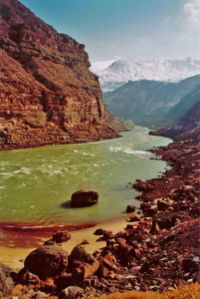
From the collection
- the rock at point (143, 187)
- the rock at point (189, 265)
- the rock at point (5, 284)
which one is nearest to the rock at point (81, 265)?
the rock at point (5, 284)

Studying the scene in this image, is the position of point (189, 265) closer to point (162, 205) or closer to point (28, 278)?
point (28, 278)

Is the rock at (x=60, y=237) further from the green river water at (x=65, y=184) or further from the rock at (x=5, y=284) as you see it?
the rock at (x=5, y=284)

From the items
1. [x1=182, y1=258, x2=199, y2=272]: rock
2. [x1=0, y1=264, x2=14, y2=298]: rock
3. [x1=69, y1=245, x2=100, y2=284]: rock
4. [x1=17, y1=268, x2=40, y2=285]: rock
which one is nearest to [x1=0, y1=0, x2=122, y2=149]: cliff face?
[x1=69, y1=245, x2=100, y2=284]: rock

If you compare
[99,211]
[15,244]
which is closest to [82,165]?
[99,211]

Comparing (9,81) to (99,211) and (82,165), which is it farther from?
(99,211)

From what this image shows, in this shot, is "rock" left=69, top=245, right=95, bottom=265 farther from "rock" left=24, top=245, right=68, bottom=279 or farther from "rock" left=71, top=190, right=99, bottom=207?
"rock" left=71, top=190, right=99, bottom=207

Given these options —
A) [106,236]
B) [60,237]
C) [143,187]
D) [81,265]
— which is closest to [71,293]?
[81,265]
